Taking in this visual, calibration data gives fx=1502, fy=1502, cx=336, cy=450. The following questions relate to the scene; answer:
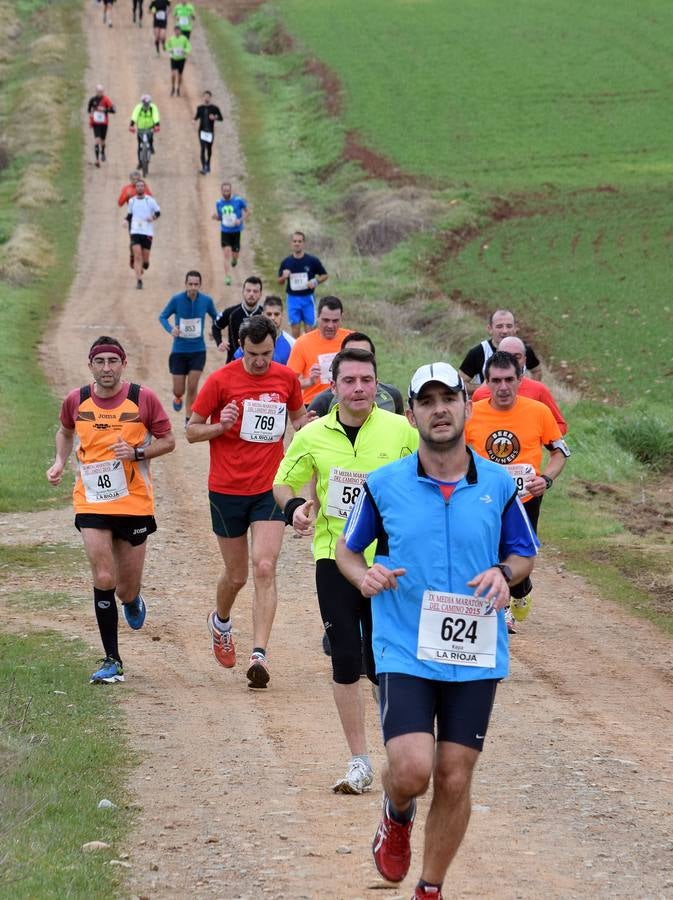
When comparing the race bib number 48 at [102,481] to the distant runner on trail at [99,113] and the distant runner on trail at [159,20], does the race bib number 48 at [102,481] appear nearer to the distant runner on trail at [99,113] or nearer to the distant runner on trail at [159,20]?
the distant runner on trail at [99,113]

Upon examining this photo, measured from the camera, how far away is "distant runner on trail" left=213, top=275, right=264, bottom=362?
1648cm

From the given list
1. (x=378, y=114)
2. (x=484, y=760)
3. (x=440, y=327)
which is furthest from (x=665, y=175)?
(x=484, y=760)

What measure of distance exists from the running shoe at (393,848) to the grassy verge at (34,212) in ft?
37.3

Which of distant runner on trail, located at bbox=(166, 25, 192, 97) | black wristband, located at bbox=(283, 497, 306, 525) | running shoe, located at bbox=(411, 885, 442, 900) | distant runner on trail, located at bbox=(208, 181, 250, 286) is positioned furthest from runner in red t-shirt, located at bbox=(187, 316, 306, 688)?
distant runner on trail, located at bbox=(166, 25, 192, 97)

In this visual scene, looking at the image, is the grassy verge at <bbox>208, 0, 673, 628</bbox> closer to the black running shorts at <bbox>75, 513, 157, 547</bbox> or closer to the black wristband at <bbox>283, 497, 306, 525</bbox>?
the black running shorts at <bbox>75, 513, 157, 547</bbox>

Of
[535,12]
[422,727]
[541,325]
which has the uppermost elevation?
[535,12]

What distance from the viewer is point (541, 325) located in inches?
1186

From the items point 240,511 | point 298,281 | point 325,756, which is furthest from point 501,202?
point 325,756

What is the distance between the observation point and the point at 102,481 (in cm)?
1026

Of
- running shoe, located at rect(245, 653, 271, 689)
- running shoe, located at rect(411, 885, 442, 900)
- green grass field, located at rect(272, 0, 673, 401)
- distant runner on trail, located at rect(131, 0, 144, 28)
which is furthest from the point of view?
distant runner on trail, located at rect(131, 0, 144, 28)

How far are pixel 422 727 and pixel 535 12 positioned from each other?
5985 centimetres

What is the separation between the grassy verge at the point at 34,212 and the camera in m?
20.1

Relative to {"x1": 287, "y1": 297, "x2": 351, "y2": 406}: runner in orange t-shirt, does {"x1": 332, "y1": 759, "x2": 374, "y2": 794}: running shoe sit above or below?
below

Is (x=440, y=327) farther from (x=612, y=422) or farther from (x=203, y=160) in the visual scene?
(x=203, y=160)
